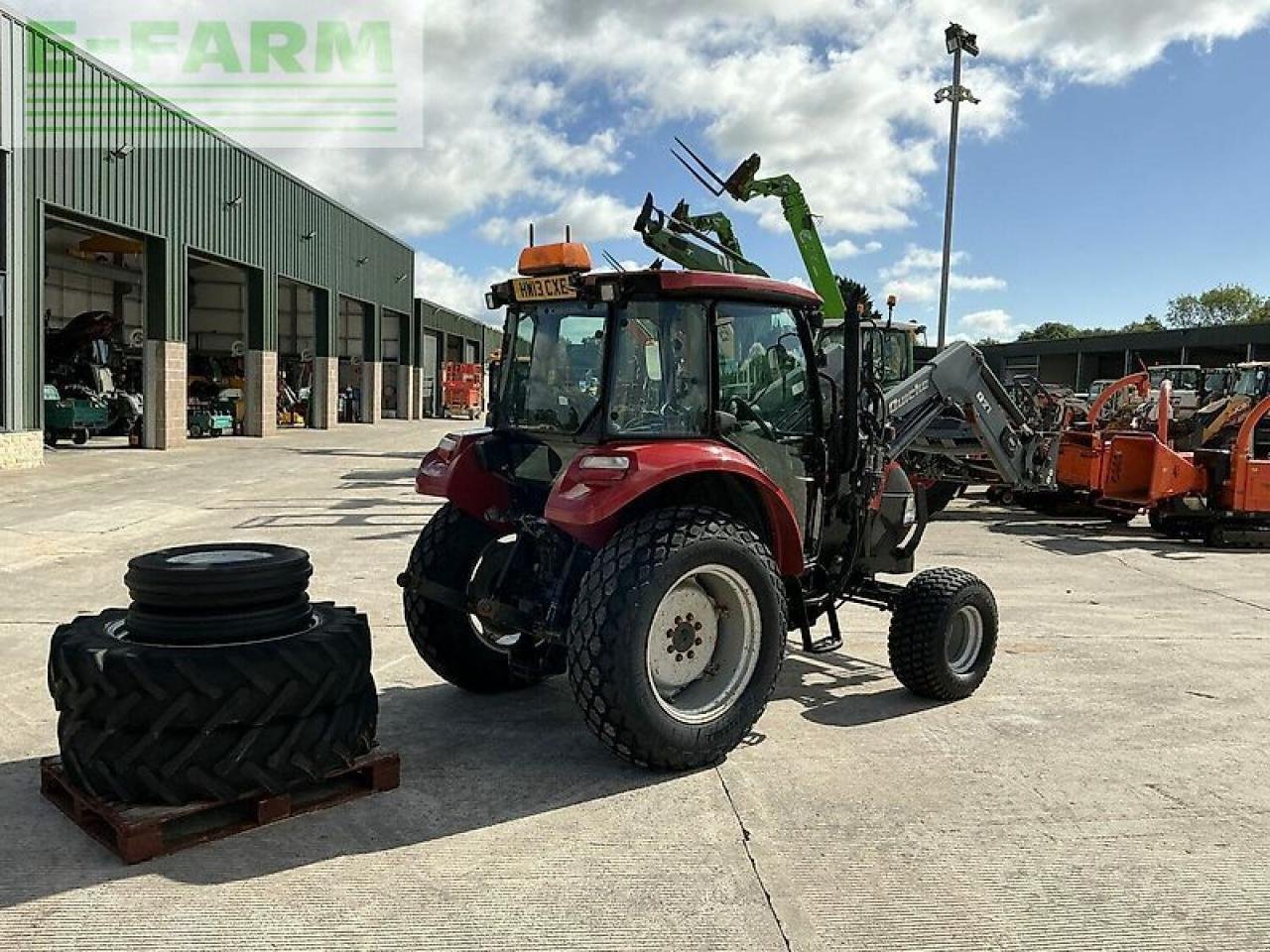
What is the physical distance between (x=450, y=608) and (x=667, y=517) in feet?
4.68

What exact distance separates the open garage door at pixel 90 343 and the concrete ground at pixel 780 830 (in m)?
16.9

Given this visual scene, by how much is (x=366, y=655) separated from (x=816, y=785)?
6.53ft

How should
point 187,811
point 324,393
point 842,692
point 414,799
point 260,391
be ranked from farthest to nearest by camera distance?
point 324,393 → point 260,391 → point 842,692 → point 414,799 → point 187,811

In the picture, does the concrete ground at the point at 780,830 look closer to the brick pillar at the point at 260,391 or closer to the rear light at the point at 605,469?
the rear light at the point at 605,469

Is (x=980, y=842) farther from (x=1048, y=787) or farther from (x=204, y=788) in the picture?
(x=204, y=788)

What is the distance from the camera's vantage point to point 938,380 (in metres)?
7.57

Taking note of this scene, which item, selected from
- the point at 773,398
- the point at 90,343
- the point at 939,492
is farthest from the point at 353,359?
the point at 773,398

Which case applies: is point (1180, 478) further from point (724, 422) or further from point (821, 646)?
point (724, 422)

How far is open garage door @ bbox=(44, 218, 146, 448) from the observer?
73.6 ft

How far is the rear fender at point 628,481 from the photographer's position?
4.29m

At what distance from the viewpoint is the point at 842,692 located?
19.3 ft

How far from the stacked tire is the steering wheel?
1997 mm

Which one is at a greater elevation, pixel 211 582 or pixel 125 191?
pixel 125 191

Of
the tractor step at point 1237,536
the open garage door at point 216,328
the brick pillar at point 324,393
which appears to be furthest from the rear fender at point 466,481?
the brick pillar at point 324,393
